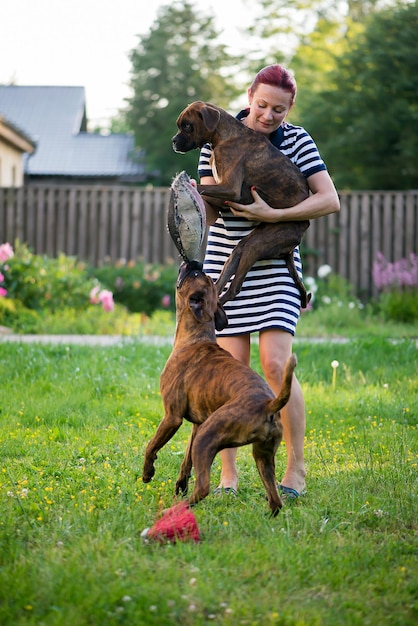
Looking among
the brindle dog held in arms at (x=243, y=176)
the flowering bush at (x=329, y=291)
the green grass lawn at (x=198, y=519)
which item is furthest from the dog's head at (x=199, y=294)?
the flowering bush at (x=329, y=291)

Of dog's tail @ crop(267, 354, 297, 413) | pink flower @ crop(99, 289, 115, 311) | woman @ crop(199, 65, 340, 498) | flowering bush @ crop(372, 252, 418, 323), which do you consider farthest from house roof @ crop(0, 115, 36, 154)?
dog's tail @ crop(267, 354, 297, 413)

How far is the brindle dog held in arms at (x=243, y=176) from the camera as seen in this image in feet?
13.9

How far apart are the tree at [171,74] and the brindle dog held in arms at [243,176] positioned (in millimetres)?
28226

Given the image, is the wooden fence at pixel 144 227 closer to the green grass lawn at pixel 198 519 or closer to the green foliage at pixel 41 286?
the green foliage at pixel 41 286

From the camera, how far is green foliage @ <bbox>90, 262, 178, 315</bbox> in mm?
12648

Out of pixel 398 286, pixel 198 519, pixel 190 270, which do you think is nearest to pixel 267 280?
pixel 190 270

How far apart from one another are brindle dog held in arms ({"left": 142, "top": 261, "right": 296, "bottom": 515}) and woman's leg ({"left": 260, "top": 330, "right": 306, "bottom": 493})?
0.43m

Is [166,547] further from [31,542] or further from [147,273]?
[147,273]

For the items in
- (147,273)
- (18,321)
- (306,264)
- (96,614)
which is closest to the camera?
(96,614)

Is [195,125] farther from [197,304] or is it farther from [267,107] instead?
[197,304]

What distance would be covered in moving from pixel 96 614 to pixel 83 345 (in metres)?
5.82

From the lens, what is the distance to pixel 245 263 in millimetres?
4324

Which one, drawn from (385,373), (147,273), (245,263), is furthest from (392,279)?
(245,263)

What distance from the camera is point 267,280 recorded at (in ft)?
15.1
